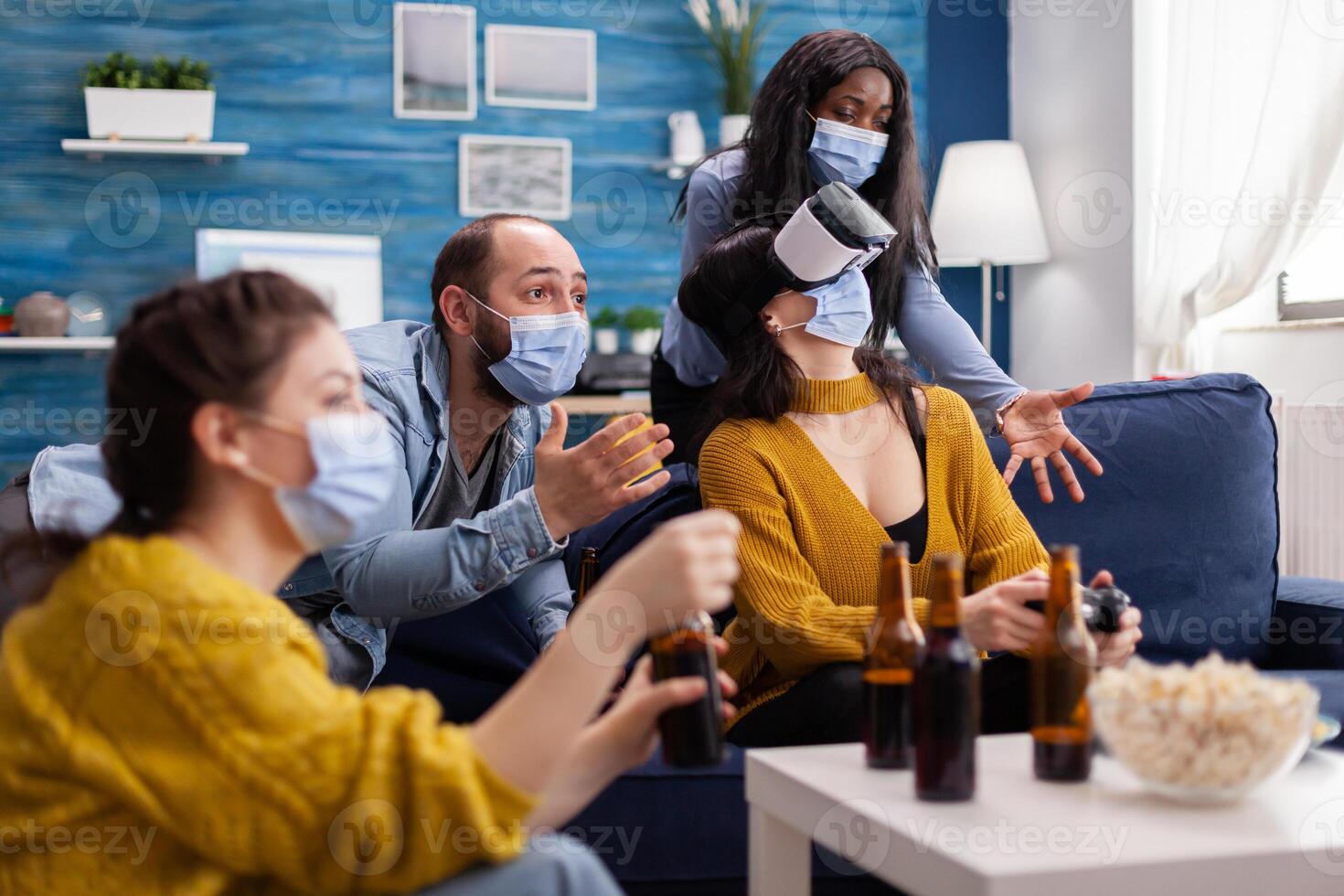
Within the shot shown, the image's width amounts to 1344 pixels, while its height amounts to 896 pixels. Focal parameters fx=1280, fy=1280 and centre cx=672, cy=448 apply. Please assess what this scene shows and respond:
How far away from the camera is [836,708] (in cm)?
176

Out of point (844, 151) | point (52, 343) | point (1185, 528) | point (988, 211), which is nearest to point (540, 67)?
point (988, 211)

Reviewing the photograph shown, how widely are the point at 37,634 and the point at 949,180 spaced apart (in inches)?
160

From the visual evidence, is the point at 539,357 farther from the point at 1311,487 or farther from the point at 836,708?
the point at 1311,487

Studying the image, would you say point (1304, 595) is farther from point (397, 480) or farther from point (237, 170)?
point (237, 170)

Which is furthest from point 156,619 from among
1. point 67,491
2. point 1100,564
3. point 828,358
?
point 1100,564

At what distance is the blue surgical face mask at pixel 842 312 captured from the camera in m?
1.98

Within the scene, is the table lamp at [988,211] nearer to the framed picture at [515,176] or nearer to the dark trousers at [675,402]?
the framed picture at [515,176]

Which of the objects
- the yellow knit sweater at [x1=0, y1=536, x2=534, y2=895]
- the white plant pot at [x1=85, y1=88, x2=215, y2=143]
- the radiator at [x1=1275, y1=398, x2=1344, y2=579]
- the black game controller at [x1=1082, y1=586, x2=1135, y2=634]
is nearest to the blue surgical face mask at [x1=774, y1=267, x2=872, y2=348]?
the black game controller at [x1=1082, y1=586, x2=1135, y2=634]

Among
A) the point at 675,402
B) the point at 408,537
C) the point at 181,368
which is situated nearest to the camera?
the point at 181,368

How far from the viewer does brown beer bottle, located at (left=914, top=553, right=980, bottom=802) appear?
1.22 metres

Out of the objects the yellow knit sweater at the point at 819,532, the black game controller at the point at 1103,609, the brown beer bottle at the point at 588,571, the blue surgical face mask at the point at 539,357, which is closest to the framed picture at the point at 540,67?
the blue surgical face mask at the point at 539,357

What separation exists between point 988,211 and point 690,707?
3.68 m

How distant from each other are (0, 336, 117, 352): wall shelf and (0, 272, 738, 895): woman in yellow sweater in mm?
3292

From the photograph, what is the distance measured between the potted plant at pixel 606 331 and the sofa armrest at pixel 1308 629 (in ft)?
8.68
